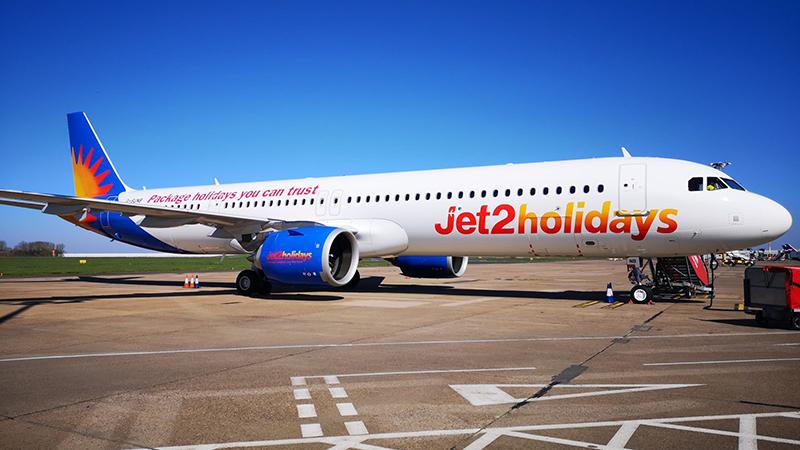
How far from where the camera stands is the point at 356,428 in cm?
465

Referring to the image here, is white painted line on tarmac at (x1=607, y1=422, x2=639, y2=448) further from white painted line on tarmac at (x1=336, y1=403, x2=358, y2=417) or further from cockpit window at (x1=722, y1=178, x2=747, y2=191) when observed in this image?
cockpit window at (x1=722, y1=178, x2=747, y2=191)

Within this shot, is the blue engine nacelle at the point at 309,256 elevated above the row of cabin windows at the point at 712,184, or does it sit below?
below

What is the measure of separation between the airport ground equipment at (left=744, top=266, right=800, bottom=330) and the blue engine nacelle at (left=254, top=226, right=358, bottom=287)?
9.52 metres

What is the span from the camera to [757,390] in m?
5.76

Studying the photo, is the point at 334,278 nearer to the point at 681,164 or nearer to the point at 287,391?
the point at 681,164

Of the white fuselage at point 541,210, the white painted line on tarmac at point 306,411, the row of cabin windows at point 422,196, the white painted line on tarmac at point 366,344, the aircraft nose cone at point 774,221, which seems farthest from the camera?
the row of cabin windows at point 422,196

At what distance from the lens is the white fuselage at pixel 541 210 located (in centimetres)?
1397

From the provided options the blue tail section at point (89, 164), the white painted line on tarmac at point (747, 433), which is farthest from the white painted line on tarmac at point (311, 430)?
the blue tail section at point (89, 164)

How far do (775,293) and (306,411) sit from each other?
9.31m

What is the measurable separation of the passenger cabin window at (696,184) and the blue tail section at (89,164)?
22598 millimetres

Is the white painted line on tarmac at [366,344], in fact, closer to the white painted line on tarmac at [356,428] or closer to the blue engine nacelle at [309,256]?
the white painted line on tarmac at [356,428]

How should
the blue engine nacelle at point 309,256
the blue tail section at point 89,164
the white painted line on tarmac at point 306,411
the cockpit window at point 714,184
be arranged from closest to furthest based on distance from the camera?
the white painted line on tarmac at point 306,411 < the cockpit window at point 714,184 < the blue engine nacelle at point 309,256 < the blue tail section at point 89,164

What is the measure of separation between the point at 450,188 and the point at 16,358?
11933 mm

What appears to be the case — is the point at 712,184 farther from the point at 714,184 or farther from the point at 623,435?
the point at 623,435
